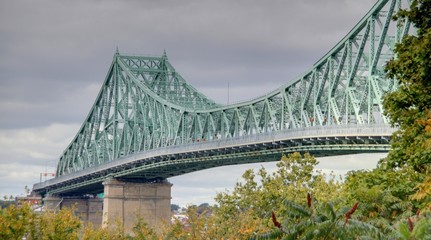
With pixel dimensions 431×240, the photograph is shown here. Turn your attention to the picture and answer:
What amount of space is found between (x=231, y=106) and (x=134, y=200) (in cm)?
2967

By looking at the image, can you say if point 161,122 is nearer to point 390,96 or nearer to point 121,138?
point 121,138

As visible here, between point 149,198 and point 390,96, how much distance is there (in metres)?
108

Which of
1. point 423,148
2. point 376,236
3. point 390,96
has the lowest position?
point 376,236

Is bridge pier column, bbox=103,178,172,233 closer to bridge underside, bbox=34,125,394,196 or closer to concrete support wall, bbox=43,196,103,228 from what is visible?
bridge underside, bbox=34,125,394,196

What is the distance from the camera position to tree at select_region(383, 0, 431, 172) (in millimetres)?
36938

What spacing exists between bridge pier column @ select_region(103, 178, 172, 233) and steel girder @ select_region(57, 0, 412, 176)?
7.71 meters

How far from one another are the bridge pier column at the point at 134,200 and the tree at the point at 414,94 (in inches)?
4115

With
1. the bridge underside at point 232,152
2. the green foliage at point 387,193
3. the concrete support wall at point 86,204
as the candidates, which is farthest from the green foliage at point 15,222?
the concrete support wall at point 86,204

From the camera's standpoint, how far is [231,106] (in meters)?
124

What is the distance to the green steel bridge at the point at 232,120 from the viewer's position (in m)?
89.9

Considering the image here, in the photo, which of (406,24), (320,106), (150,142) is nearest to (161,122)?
(150,142)

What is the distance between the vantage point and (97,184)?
547 ft

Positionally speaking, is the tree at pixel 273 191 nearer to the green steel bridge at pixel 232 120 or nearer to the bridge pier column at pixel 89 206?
the green steel bridge at pixel 232 120

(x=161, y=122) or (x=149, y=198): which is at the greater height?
(x=161, y=122)
